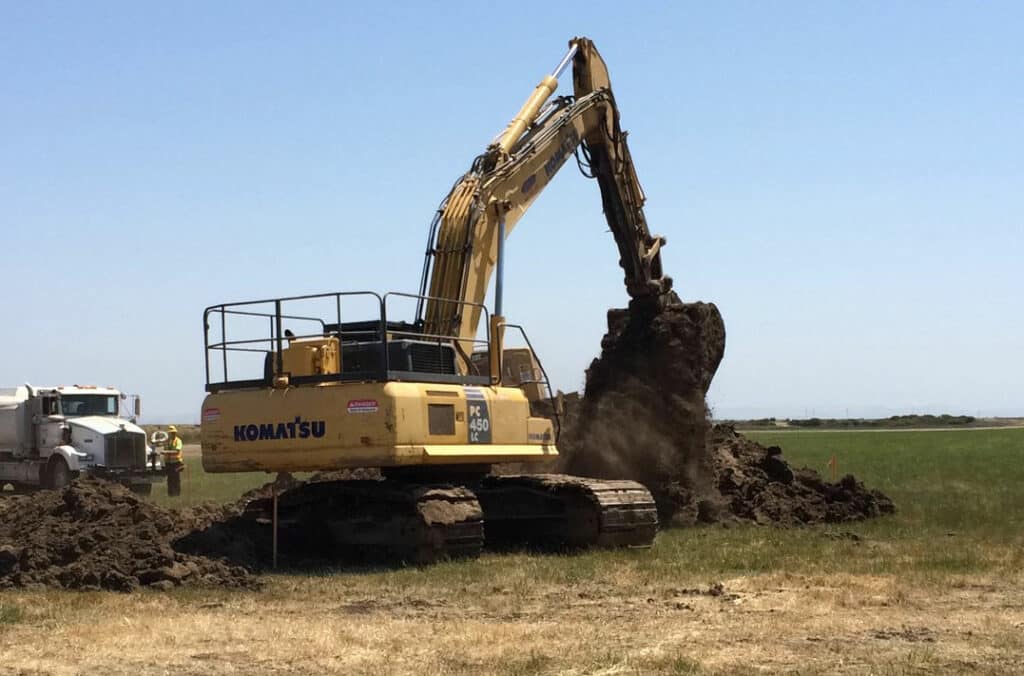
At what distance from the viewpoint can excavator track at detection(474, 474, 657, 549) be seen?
18672 mm

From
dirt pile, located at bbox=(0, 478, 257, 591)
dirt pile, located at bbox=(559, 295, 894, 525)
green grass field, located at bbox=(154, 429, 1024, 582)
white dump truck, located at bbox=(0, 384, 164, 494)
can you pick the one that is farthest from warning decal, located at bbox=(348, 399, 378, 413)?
white dump truck, located at bbox=(0, 384, 164, 494)

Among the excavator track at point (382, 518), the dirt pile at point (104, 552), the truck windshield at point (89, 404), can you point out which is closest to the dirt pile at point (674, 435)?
the excavator track at point (382, 518)

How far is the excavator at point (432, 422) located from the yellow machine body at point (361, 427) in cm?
2

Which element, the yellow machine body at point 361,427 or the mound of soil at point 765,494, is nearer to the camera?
the yellow machine body at point 361,427

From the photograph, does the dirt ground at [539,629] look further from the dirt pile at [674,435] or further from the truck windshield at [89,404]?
the truck windshield at [89,404]

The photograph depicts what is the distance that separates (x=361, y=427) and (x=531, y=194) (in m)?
6.52

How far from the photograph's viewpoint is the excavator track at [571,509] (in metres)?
18.7

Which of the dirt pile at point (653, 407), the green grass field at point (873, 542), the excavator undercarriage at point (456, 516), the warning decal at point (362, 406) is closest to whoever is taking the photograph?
the green grass field at point (873, 542)

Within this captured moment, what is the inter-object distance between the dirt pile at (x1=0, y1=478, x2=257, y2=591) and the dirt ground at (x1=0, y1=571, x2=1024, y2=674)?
52 centimetres

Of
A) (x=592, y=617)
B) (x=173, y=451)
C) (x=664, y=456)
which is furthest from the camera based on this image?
(x=173, y=451)

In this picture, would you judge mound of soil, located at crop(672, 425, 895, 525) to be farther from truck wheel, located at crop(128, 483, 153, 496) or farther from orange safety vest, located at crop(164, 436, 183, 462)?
truck wheel, located at crop(128, 483, 153, 496)

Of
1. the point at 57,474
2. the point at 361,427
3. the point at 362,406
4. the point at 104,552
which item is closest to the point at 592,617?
the point at 361,427

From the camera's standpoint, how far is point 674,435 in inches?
934

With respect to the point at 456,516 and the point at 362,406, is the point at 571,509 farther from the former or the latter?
the point at 362,406
